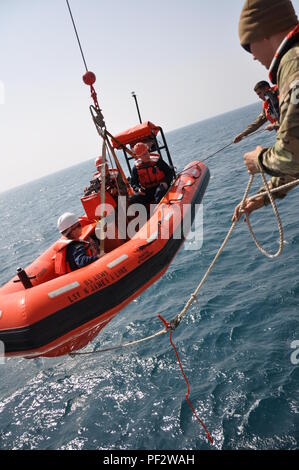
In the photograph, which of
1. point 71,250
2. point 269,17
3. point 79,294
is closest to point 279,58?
point 269,17

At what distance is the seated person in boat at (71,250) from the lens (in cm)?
504

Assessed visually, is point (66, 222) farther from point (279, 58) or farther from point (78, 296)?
point (279, 58)

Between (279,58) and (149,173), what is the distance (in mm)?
6116

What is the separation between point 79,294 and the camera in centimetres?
449

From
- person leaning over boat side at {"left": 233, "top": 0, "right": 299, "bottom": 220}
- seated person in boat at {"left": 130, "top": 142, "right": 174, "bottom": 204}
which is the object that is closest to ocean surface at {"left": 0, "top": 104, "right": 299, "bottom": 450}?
seated person in boat at {"left": 130, "top": 142, "right": 174, "bottom": 204}

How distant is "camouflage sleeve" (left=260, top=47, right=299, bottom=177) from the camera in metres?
1.25

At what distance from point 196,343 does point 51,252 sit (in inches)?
129

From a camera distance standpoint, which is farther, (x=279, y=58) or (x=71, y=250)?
(x=71, y=250)

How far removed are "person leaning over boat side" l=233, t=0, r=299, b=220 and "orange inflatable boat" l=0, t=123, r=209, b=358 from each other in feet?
11.2

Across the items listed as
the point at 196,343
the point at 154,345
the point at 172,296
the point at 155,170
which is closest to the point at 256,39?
the point at 196,343

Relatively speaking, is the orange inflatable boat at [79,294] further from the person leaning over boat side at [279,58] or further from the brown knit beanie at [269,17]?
the brown knit beanie at [269,17]

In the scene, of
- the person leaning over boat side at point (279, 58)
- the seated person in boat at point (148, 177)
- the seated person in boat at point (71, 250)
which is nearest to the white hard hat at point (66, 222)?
the seated person in boat at point (71, 250)

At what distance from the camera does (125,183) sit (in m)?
6.97

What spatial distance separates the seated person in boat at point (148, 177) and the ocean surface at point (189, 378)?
1984 millimetres
